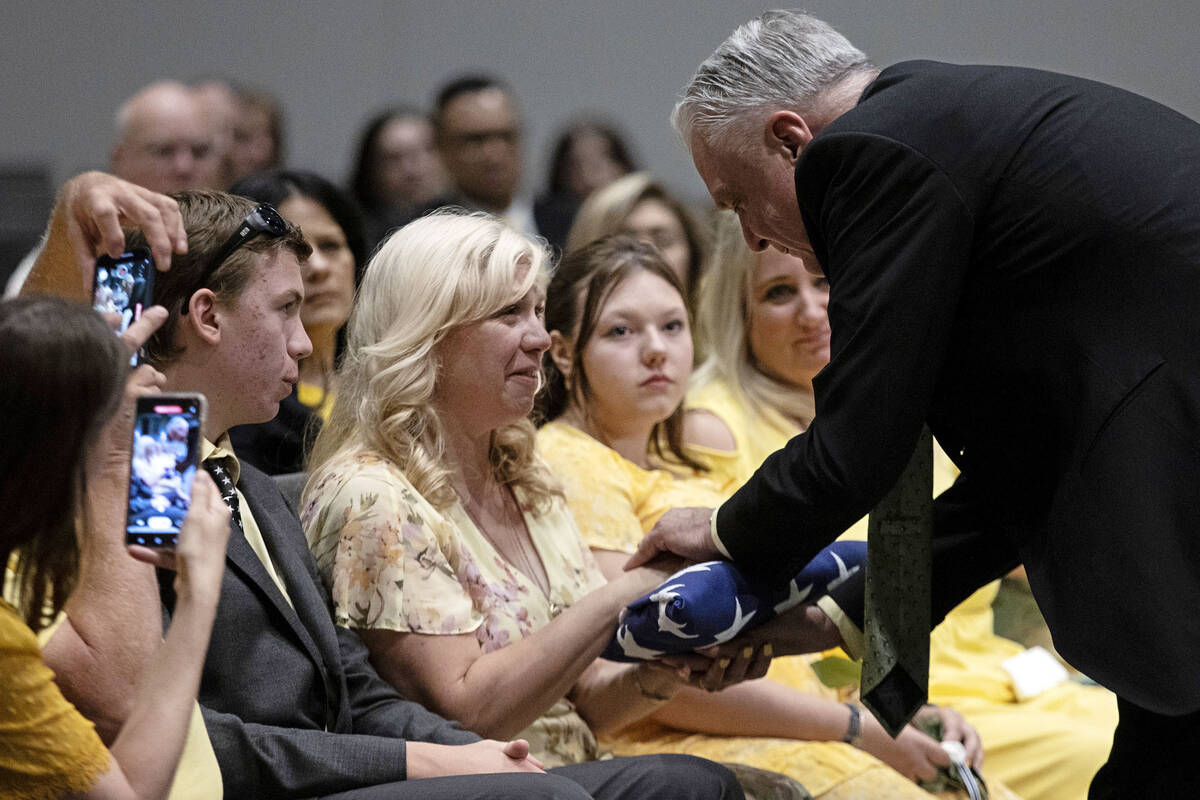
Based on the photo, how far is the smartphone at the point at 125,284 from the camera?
1.81 metres

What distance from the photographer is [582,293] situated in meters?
2.90

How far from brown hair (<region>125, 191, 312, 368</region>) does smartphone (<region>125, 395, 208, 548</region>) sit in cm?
48

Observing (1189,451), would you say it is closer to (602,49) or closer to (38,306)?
(38,306)

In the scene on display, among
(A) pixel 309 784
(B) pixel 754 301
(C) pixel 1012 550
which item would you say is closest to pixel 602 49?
(B) pixel 754 301

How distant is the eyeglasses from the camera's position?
197cm

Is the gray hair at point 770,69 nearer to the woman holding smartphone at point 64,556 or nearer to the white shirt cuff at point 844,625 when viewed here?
the white shirt cuff at point 844,625

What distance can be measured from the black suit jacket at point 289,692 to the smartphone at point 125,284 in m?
0.32

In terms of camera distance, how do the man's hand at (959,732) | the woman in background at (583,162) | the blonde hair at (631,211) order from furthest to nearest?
the woman in background at (583,162), the blonde hair at (631,211), the man's hand at (959,732)

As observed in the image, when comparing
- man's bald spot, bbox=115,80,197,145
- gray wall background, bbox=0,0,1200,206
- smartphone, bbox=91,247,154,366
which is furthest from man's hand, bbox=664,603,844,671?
gray wall background, bbox=0,0,1200,206

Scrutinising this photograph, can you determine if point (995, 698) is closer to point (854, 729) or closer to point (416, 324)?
point (854, 729)

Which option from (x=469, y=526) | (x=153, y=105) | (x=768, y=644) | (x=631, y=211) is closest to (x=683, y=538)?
(x=768, y=644)

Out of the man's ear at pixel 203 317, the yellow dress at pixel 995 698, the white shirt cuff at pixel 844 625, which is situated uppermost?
the man's ear at pixel 203 317

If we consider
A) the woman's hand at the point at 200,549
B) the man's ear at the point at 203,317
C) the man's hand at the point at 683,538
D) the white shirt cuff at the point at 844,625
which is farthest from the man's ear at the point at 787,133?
the woman's hand at the point at 200,549

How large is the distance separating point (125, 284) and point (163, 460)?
44 centimetres
